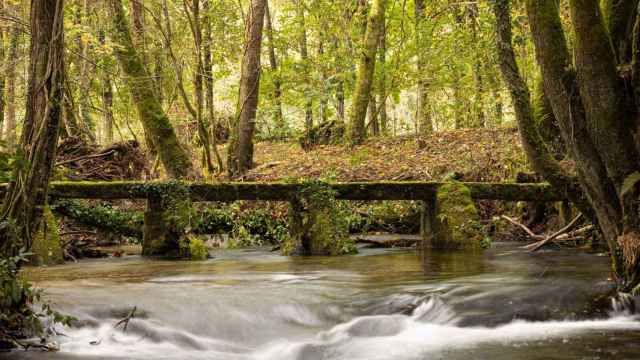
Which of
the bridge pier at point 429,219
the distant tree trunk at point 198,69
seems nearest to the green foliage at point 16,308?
the bridge pier at point 429,219

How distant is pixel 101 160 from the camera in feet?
49.8

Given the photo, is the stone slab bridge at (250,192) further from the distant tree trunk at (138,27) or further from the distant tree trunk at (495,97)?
the distant tree trunk at (495,97)

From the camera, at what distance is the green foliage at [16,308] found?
4.76m

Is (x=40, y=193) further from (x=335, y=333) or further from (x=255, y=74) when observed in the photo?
(x=255, y=74)

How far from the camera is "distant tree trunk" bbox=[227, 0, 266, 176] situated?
714 inches

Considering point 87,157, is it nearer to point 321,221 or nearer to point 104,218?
point 104,218

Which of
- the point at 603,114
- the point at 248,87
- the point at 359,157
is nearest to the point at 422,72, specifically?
the point at 359,157

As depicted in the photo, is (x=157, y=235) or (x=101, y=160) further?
(x=101, y=160)

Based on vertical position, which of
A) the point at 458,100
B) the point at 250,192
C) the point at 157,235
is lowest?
the point at 157,235

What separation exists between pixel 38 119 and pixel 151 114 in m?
11.0

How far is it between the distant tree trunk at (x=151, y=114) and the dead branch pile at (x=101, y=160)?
60 centimetres

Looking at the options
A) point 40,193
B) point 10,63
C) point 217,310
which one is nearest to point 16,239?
point 40,193

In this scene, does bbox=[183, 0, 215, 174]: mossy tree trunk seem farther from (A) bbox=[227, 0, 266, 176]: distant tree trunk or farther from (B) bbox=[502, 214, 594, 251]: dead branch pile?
(B) bbox=[502, 214, 594, 251]: dead branch pile

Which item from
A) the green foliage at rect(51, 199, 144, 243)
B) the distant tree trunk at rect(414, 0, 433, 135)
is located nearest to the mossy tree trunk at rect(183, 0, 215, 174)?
the green foliage at rect(51, 199, 144, 243)
